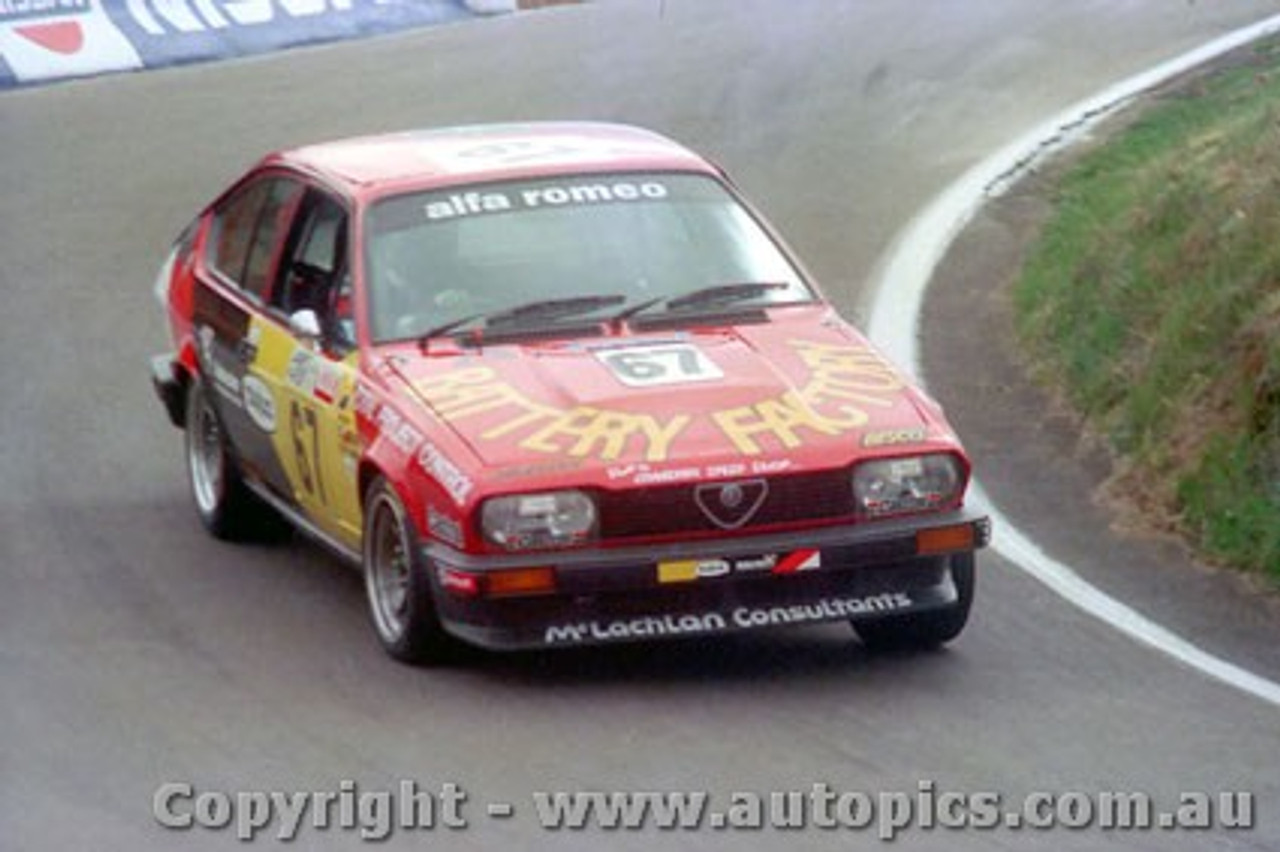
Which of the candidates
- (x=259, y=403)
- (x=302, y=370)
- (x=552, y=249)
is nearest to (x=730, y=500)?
(x=552, y=249)

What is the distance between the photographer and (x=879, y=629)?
376 inches

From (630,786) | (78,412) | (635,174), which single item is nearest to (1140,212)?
(635,174)

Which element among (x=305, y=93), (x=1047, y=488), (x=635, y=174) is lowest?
(x=305, y=93)

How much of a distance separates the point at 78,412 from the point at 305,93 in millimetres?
7235

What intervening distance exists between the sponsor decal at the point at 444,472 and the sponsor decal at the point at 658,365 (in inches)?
25.2

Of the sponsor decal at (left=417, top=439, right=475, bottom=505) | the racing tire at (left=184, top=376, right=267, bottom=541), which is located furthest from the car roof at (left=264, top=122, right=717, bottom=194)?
the sponsor decal at (left=417, top=439, right=475, bottom=505)

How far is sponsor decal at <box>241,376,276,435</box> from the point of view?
34.7 ft

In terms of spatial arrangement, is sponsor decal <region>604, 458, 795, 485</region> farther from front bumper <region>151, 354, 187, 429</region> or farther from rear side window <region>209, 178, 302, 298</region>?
front bumper <region>151, 354, 187, 429</region>

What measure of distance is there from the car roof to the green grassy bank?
7.10ft

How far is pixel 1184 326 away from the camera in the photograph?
12.1 metres

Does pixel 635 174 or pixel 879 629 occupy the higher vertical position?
pixel 635 174

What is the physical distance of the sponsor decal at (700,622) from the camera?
896cm

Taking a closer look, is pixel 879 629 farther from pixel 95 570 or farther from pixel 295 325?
pixel 95 570

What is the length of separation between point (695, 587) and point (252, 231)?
297cm
